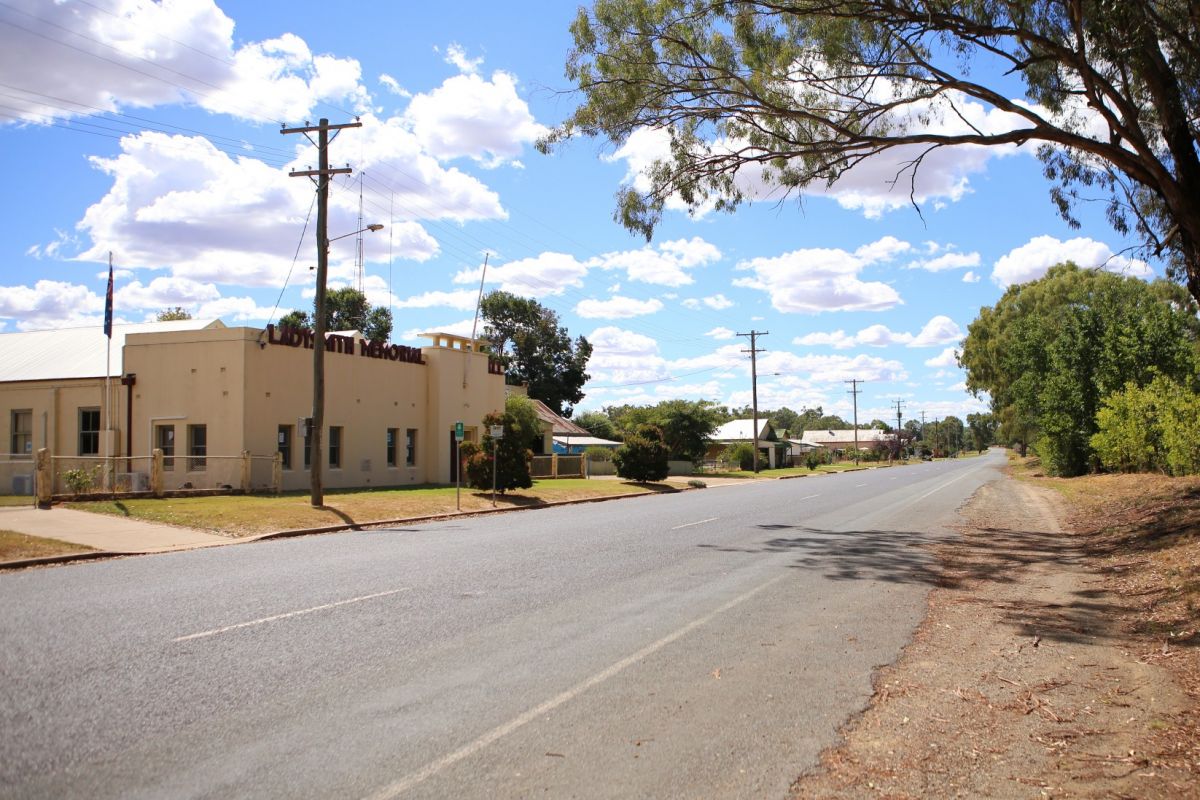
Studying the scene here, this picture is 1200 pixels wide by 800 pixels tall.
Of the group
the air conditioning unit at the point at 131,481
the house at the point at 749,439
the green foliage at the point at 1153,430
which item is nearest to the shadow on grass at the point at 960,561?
the green foliage at the point at 1153,430

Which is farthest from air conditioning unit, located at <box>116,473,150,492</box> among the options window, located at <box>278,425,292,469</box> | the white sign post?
the white sign post

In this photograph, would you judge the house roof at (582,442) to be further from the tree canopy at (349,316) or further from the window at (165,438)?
the window at (165,438)

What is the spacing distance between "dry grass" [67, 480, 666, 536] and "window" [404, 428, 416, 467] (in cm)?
480

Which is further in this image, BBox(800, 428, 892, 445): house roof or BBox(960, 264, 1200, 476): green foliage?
BBox(800, 428, 892, 445): house roof

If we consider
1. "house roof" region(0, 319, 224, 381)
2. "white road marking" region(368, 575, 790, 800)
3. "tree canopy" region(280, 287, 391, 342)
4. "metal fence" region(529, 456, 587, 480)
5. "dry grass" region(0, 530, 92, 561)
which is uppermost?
"tree canopy" region(280, 287, 391, 342)

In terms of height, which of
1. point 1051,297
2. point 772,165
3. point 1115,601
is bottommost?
point 1115,601

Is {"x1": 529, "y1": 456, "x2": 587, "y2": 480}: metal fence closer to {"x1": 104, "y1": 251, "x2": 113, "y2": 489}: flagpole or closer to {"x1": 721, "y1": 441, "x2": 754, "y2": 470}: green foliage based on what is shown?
{"x1": 104, "y1": 251, "x2": 113, "y2": 489}: flagpole

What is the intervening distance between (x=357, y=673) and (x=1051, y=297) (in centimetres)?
6463

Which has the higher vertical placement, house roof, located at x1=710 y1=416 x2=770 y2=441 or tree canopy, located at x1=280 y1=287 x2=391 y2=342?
tree canopy, located at x1=280 y1=287 x2=391 y2=342

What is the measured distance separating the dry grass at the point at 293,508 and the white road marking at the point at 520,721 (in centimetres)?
1307

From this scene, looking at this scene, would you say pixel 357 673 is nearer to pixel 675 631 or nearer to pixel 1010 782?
pixel 675 631

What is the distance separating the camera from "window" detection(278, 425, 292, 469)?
29.0m

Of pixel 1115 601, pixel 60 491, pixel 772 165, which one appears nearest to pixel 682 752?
pixel 1115 601

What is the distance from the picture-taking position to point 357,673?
6.71m
